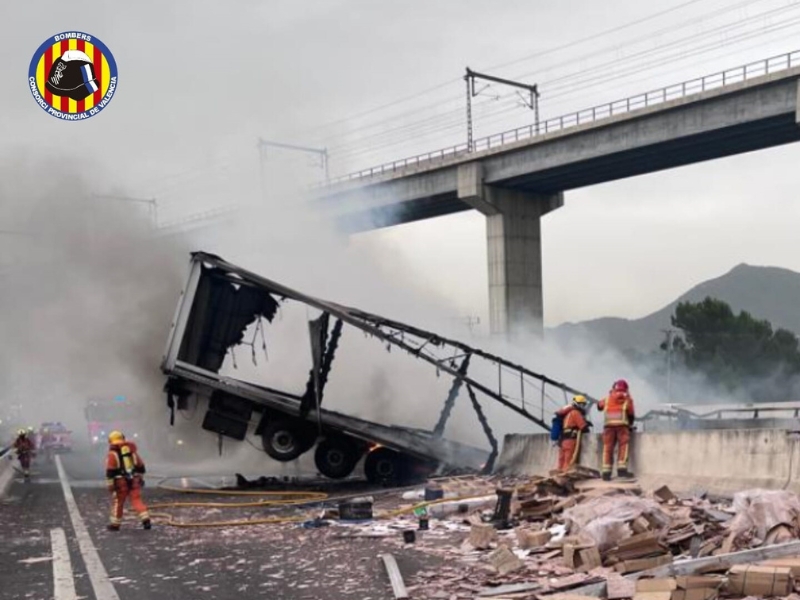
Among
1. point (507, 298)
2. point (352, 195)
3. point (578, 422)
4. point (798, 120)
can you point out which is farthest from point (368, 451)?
point (352, 195)

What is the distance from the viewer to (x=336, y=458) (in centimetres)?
1461

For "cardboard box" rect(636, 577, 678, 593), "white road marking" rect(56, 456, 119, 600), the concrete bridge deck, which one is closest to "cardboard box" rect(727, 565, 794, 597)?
"cardboard box" rect(636, 577, 678, 593)

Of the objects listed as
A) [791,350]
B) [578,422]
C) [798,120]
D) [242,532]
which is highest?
[798,120]

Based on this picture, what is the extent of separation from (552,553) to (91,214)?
14593 mm

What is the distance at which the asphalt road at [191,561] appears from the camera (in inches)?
261

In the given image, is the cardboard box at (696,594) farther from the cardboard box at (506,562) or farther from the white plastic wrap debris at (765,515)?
the cardboard box at (506,562)

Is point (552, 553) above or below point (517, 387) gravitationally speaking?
below

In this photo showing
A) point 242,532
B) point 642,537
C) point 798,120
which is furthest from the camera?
point 798,120

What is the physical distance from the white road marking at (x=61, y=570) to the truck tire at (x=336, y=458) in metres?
5.37

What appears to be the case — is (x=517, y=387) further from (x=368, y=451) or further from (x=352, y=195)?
(x=352, y=195)

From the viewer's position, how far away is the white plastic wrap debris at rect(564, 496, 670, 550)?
6898 millimetres

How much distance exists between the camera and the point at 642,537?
6.55 metres

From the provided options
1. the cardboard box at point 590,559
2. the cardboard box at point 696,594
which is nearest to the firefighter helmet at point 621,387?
the cardboard box at point 590,559

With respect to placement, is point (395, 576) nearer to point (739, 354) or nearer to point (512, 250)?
point (512, 250)
